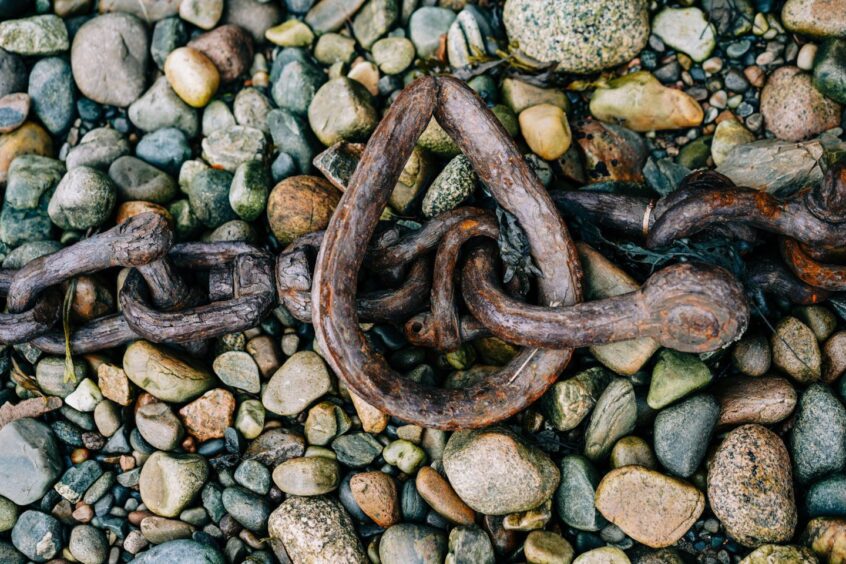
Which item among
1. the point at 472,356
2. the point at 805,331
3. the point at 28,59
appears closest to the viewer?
the point at 805,331

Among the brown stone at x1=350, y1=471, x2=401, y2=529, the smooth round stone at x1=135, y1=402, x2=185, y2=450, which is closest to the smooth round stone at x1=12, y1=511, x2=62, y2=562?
the smooth round stone at x1=135, y1=402, x2=185, y2=450

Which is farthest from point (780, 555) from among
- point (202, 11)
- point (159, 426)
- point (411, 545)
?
point (202, 11)

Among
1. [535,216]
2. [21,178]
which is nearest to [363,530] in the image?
[535,216]

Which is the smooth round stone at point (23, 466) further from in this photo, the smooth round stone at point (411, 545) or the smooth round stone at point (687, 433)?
the smooth round stone at point (687, 433)

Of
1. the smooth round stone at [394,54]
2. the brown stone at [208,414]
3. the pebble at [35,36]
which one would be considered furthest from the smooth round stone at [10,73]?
the brown stone at [208,414]

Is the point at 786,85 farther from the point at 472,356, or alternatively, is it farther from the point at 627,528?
the point at 627,528

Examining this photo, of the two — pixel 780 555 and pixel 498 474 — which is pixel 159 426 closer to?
pixel 498 474
